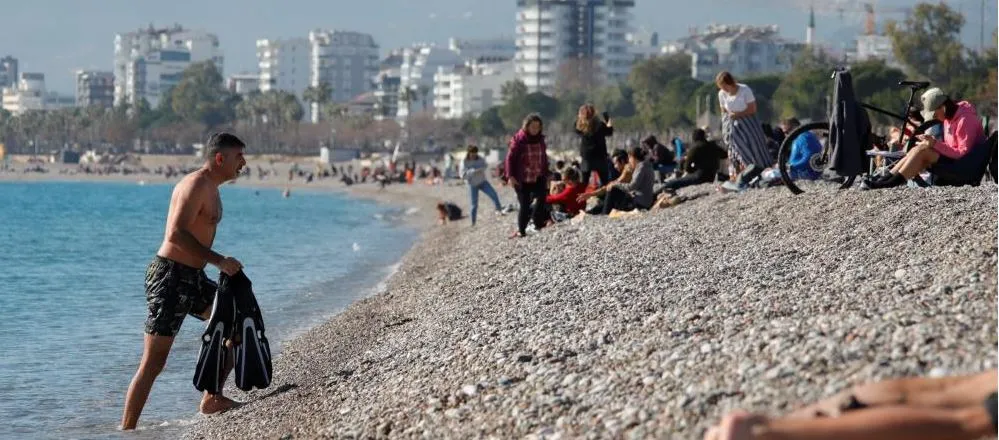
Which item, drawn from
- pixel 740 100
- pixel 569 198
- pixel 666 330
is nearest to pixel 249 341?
pixel 666 330

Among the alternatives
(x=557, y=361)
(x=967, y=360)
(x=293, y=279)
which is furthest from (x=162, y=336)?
(x=293, y=279)

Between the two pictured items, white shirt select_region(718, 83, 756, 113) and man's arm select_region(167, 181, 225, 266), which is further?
white shirt select_region(718, 83, 756, 113)

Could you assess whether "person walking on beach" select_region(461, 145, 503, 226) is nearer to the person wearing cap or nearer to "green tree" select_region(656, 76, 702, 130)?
the person wearing cap

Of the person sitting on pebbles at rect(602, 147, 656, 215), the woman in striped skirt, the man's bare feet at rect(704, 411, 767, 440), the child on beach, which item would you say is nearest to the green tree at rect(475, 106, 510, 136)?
the child on beach

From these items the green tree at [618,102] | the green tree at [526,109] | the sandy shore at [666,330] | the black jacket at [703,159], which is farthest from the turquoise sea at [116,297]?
the green tree at [618,102]

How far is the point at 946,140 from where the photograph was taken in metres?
12.7

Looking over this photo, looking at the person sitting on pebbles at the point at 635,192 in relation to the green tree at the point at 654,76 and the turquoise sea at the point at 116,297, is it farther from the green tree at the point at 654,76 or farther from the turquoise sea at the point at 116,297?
the green tree at the point at 654,76

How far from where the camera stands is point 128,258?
31.8 metres

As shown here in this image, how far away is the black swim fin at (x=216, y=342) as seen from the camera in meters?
8.56

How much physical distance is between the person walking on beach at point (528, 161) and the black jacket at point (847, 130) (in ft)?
11.3

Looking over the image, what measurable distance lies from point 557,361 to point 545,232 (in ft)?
33.0

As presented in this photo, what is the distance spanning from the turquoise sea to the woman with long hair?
2.97 metres

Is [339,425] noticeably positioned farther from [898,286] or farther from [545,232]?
[545,232]

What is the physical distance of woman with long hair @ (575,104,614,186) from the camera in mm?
18719
